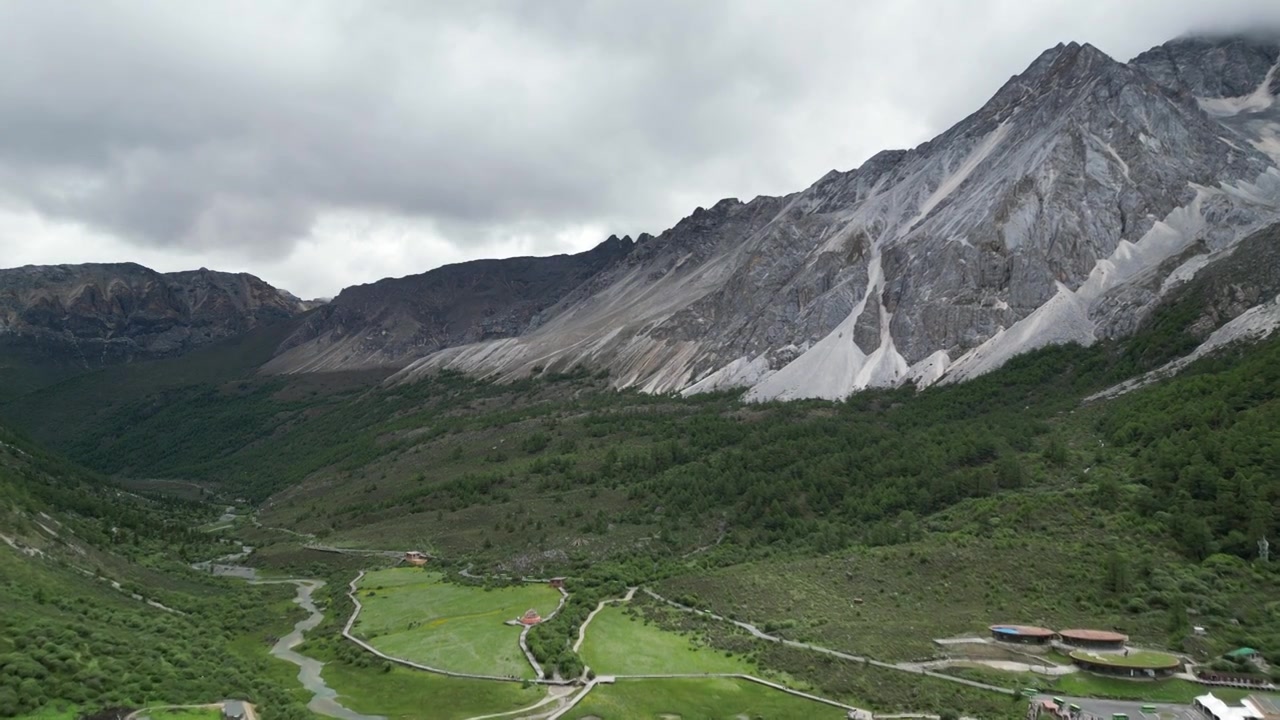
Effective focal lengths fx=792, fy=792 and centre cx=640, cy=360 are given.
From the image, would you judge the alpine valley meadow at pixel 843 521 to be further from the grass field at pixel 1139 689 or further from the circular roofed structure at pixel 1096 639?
the circular roofed structure at pixel 1096 639

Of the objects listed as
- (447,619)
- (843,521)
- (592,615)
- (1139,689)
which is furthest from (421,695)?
(843,521)

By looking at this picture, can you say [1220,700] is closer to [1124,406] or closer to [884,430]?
[1124,406]

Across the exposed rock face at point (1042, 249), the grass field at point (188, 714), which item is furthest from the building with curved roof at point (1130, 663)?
the exposed rock face at point (1042, 249)

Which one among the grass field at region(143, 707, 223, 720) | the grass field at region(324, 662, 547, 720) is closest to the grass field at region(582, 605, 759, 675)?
the grass field at region(324, 662, 547, 720)

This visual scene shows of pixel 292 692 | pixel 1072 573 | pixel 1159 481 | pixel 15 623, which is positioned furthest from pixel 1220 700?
pixel 15 623

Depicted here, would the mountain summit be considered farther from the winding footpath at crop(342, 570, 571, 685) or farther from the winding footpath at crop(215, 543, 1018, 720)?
the winding footpath at crop(342, 570, 571, 685)

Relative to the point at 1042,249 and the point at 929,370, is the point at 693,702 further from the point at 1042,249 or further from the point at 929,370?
the point at 1042,249
